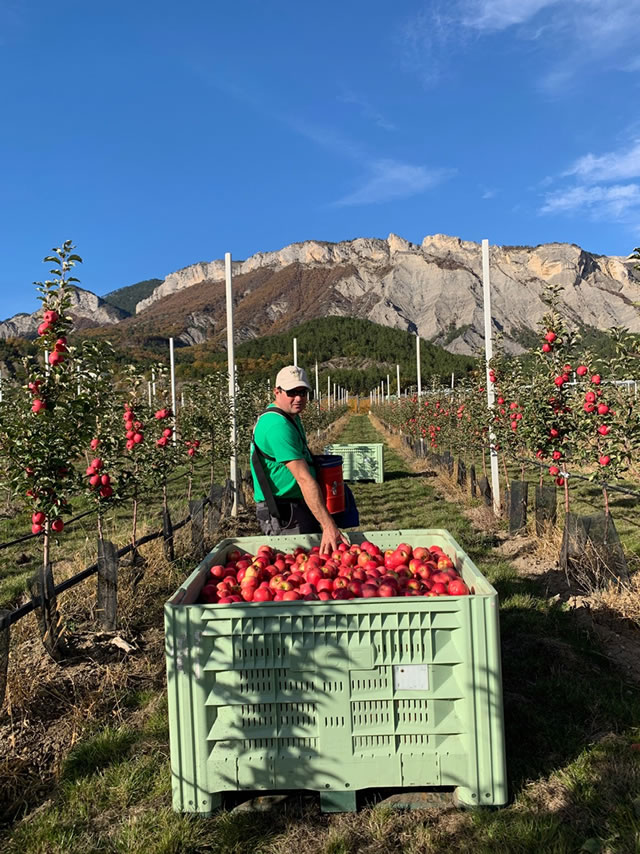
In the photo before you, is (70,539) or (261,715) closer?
(261,715)

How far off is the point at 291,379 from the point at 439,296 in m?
163

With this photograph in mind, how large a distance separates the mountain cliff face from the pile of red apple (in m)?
138

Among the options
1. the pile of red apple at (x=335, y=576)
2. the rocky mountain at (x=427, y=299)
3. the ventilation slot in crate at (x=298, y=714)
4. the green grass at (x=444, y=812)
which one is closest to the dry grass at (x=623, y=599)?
the green grass at (x=444, y=812)

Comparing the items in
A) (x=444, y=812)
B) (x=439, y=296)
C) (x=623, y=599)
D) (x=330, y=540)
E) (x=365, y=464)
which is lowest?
Answer: (x=444, y=812)

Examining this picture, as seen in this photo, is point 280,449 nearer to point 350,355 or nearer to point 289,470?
point 289,470

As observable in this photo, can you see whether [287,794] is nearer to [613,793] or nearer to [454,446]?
[613,793]

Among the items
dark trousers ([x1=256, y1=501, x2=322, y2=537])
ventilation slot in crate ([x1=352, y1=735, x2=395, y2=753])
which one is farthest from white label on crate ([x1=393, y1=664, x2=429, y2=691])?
dark trousers ([x1=256, y1=501, x2=322, y2=537])

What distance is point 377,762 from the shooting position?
2.40 meters

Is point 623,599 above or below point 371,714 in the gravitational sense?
below

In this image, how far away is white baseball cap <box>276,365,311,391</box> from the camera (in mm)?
3740

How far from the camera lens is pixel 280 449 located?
3572 millimetres

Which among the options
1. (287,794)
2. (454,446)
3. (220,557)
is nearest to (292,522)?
(220,557)

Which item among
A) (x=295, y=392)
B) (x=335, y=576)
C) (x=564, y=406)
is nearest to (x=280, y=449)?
(x=295, y=392)

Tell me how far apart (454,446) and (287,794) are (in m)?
12.0
